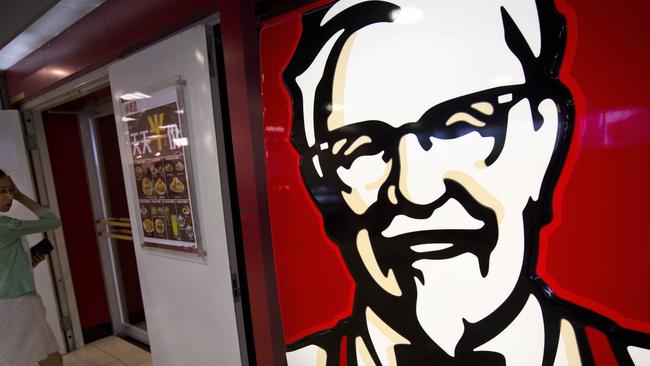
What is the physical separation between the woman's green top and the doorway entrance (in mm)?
918

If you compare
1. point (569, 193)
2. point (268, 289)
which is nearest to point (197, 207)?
point (268, 289)

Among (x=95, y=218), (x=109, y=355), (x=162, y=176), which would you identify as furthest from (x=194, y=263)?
(x=95, y=218)

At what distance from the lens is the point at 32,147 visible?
9.52ft

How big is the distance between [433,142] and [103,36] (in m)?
1.95

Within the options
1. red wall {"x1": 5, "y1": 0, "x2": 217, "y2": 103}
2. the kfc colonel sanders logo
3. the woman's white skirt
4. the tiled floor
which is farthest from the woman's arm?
the kfc colonel sanders logo

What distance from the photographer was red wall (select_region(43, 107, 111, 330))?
308 centimetres

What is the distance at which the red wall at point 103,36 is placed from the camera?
1.45 metres

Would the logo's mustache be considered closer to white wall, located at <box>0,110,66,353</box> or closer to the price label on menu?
the price label on menu

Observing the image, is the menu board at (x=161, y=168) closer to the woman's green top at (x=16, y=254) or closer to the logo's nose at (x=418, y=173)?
the woman's green top at (x=16, y=254)

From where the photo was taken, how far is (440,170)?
830mm

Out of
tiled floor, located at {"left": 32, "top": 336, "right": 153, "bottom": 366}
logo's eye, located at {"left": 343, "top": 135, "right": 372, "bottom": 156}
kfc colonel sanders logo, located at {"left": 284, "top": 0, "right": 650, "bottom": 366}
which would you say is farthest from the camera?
tiled floor, located at {"left": 32, "top": 336, "right": 153, "bottom": 366}

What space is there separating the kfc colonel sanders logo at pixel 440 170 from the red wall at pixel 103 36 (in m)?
0.75

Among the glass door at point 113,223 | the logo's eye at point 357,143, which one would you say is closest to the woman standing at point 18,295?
the glass door at point 113,223

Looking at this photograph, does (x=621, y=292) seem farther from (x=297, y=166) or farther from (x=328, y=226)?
(x=297, y=166)
